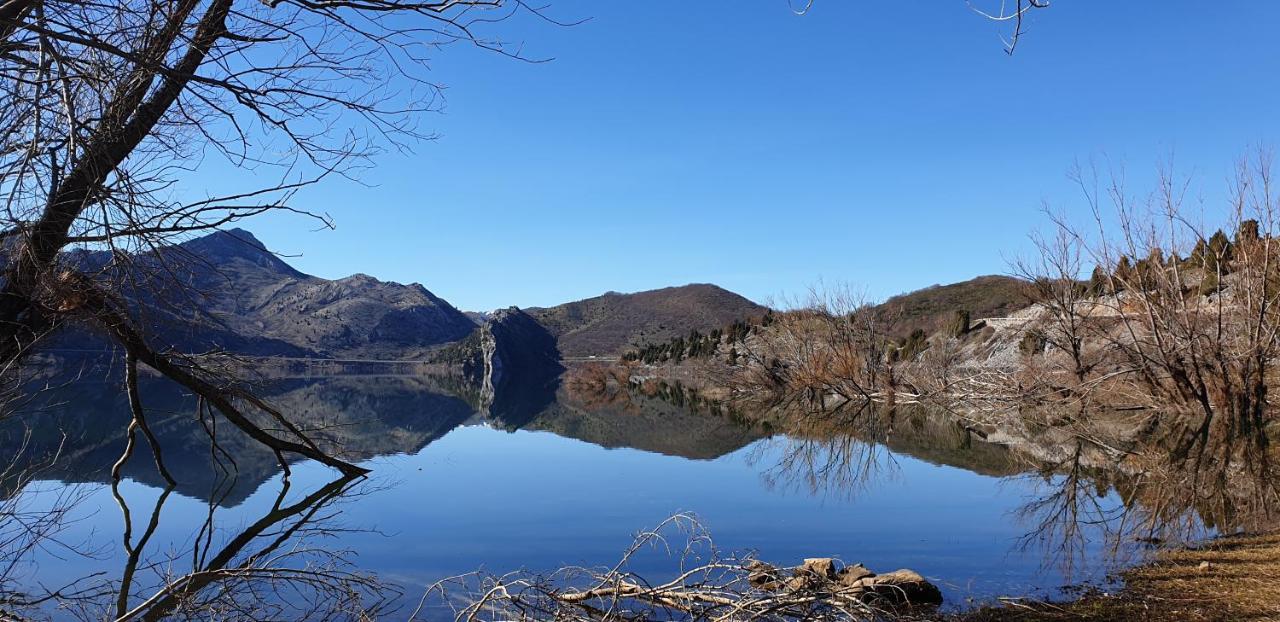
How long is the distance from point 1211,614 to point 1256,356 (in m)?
15.1

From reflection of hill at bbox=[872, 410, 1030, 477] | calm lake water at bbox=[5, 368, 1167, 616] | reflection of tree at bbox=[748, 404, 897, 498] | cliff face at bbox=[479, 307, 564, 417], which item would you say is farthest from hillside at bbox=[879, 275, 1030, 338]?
calm lake water at bbox=[5, 368, 1167, 616]

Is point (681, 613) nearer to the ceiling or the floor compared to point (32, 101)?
nearer to the floor

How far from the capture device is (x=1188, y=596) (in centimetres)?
600

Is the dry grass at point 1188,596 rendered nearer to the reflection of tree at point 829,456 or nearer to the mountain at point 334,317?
the reflection of tree at point 829,456

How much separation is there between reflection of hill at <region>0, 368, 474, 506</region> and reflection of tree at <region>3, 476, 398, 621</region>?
89cm

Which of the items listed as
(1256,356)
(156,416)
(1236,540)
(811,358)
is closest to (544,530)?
(1236,540)

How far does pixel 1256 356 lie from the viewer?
17281 mm

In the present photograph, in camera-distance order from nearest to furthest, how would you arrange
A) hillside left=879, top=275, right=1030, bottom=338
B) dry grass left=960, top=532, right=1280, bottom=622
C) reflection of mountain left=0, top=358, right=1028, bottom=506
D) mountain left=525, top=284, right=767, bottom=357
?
dry grass left=960, top=532, right=1280, bottom=622 → reflection of mountain left=0, top=358, right=1028, bottom=506 → hillside left=879, top=275, right=1030, bottom=338 → mountain left=525, top=284, right=767, bottom=357

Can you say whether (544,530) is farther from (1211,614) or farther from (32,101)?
(32,101)

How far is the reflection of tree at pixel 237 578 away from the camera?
18.3 ft

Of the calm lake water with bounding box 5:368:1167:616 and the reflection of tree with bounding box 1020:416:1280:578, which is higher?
the reflection of tree with bounding box 1020:416:1280:578

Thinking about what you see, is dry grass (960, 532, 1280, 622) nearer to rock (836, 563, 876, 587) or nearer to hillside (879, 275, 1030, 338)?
rock (836, 563, 876, 587)

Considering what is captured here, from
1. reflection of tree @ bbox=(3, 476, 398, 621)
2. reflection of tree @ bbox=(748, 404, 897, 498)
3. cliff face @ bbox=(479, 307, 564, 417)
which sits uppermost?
cliff face @ bbox=(479, 307, 564, 417)

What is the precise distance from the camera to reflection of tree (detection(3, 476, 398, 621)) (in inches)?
219
